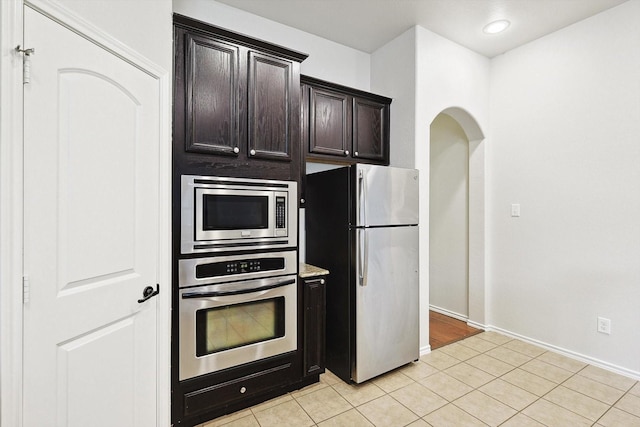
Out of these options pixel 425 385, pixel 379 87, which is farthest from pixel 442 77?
pixel 425 385

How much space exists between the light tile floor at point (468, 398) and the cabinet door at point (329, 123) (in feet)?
6.34

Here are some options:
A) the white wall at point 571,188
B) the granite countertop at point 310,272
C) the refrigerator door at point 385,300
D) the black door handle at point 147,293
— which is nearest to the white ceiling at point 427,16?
Result: the white wall at point 571,188

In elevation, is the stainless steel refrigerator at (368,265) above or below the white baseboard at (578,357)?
above

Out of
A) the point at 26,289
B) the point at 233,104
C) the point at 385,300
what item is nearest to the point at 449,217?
the point at 385,300

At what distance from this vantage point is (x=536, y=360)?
8.93 ft

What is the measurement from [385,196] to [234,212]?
116 cm

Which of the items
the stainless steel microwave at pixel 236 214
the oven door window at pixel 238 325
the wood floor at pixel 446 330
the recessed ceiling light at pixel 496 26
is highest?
the recessed ceiling light at pixel 496 26

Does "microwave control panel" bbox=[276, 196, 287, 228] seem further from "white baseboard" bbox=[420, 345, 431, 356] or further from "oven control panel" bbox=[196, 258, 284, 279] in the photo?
"white baseboard" bbox=[420, 345, 431, 356]

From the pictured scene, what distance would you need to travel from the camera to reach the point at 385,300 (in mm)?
2406

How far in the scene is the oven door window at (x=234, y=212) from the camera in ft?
6.32

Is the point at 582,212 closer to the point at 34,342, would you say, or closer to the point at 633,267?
the point at 633,267

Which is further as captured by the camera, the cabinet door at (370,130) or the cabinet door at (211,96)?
the cabinet door at (370,130)

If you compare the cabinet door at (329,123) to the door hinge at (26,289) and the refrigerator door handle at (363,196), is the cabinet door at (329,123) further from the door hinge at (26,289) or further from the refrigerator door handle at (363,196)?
the door hinge at (26,289)

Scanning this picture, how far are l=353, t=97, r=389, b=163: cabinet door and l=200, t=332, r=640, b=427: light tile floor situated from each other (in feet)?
6.43
